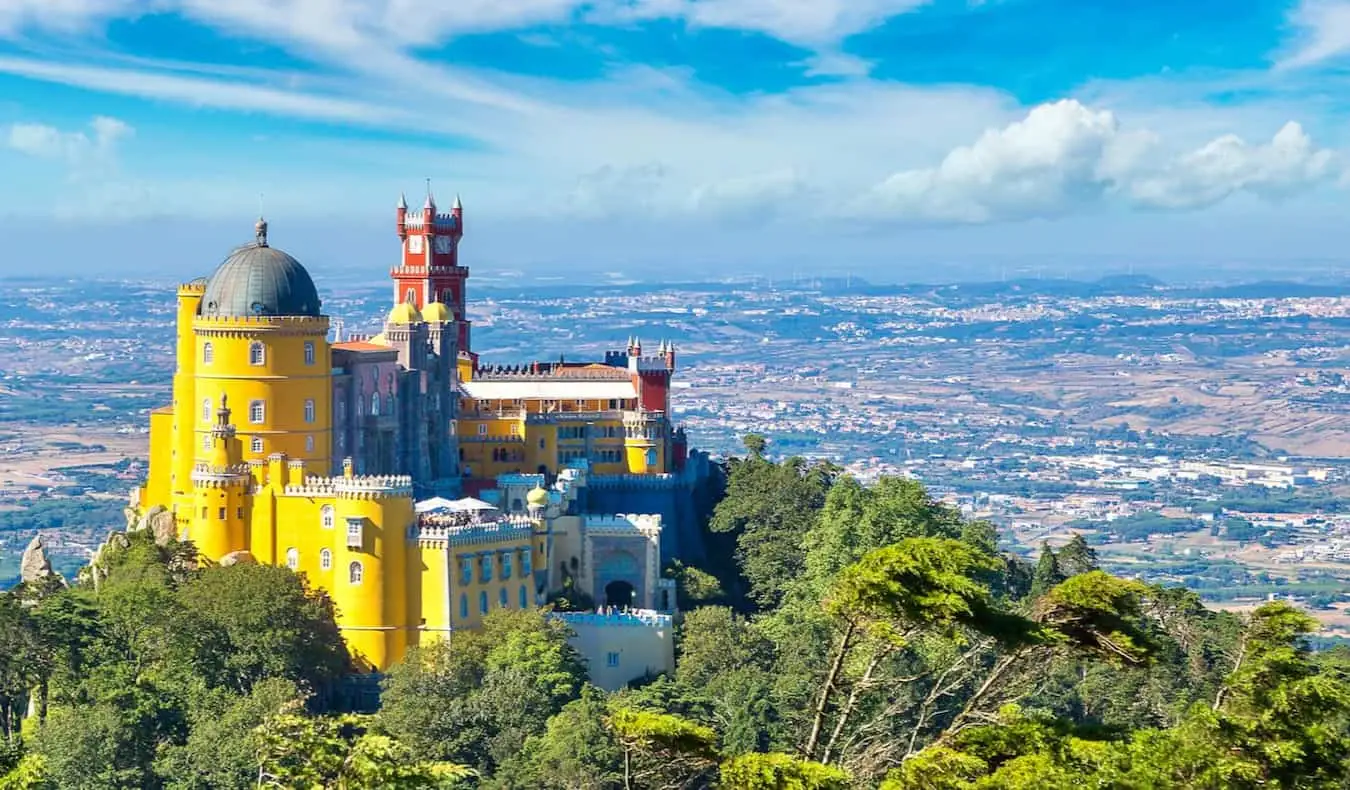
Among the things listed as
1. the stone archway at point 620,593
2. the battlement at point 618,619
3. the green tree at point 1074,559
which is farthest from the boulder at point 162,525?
the green tree at point 1074,559

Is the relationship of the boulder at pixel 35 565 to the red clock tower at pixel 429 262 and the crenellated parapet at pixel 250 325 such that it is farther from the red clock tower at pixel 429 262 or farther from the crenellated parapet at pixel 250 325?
the red clock tower at pixel 429 262

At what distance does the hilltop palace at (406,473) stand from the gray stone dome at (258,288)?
0.27 ft

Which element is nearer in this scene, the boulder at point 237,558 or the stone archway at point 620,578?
the boulder at point 237,558

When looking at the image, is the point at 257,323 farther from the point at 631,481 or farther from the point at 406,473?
the point at 631,481

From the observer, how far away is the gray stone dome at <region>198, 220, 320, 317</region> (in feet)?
301

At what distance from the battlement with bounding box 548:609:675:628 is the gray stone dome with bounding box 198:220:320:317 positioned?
54.6 feet

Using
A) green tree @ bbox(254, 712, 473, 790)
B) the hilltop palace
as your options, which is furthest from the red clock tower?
green tree @ bbox(254, 712, 473, 790)

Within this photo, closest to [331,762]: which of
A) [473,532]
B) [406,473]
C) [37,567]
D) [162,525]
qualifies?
[473,532]

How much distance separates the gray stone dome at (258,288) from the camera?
91875 mm

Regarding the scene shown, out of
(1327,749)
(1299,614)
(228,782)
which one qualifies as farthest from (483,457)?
(1327,749)

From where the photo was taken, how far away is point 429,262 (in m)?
125

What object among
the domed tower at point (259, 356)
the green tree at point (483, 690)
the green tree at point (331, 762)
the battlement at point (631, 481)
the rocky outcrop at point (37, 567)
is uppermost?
the domed tower at point (259, 356)

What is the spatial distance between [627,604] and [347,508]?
1512 cm

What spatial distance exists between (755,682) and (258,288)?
25.9 meters
